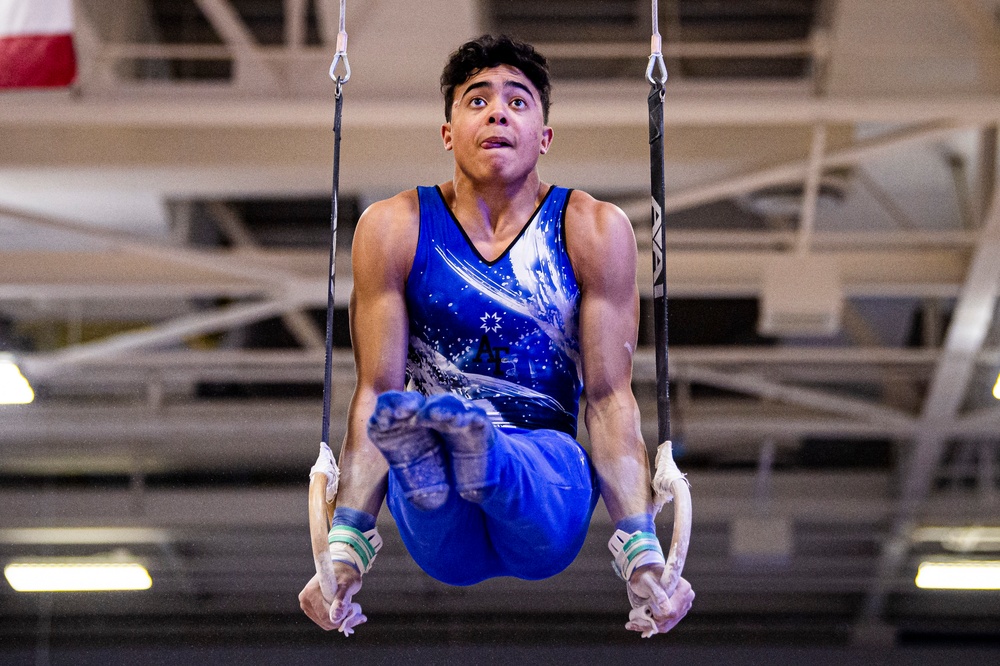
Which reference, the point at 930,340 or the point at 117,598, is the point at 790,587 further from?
the point at 117,598

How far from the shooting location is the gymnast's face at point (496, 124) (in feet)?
10.5

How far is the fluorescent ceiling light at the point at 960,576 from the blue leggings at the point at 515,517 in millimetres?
7209

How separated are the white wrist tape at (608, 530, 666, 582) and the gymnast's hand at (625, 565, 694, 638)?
17 millimetres

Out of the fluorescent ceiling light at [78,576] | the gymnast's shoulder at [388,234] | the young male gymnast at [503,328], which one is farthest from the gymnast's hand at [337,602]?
the fluorescent ceiling light at [78,576]

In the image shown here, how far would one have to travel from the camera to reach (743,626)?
9188mm

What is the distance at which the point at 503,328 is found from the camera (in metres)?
3.19

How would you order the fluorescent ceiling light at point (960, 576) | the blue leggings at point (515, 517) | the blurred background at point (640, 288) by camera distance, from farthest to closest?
1. the fluorescent ceiling light at point (960, 576)
2. the blurred background at point (640, 288)
3. the blue leggings at point (515, 517)

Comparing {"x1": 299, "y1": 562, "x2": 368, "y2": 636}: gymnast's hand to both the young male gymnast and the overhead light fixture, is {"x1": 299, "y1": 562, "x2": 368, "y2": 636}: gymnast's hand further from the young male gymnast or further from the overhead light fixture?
the overhead light fixture

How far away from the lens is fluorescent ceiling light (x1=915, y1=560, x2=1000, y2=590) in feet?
30.9

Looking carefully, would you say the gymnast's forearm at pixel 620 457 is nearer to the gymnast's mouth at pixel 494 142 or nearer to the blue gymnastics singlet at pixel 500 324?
the blue gymnastics singlet at pixel 500 324

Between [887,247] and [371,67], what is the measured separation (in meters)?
4.32

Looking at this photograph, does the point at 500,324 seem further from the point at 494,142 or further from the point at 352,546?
the point at 352,546

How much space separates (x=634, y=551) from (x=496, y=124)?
1.16 metres

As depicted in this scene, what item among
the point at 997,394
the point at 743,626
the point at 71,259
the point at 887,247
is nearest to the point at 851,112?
the point at 887,247
